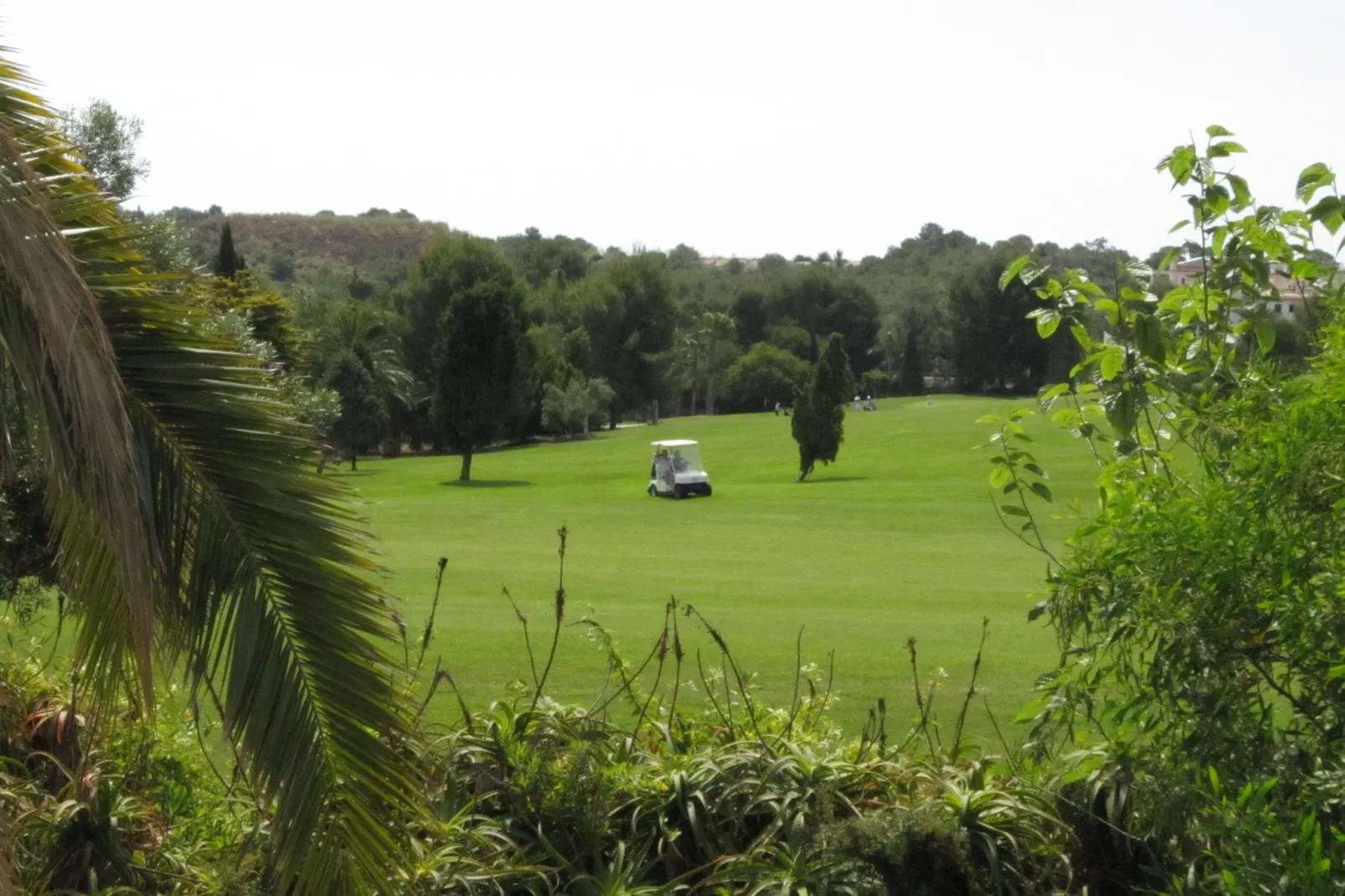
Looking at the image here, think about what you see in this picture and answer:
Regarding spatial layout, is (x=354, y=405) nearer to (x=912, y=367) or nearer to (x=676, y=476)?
(x=676, y=476)

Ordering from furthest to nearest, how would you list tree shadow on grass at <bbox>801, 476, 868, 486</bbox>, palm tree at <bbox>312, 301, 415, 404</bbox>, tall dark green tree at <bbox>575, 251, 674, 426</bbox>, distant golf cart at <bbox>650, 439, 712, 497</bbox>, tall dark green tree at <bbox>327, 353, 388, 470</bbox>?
tall dark green tree at <bbox>575, 251, 674, 426</bbox> < palm tree at <bbox>312, 301, 415, 404</bbox> < tall dark green tree at <bbox>327, 353, 388, 470</bbox> < tree shadow on grass at <bbox>801, 476, 868, 486</bbox> < distant golf cart at <bbox>650, 439, 712, 497</bbox>

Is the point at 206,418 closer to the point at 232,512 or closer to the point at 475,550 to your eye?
the point at 232,512

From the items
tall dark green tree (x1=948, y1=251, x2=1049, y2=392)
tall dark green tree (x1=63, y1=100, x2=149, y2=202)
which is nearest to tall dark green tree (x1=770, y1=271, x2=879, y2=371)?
tall dark green tree (x1=948, y1=251, x2=1049, y2=392)

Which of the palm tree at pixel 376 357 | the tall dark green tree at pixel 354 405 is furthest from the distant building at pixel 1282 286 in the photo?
the tall dark green tree at pixel 354 405

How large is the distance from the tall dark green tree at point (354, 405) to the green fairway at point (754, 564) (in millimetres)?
1473

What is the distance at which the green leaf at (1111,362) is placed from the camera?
418 cm

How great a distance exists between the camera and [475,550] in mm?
21672

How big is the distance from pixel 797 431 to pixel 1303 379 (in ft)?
127

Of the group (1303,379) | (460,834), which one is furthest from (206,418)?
(1303,379)

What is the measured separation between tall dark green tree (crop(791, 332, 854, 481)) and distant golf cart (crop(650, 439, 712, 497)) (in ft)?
15.8

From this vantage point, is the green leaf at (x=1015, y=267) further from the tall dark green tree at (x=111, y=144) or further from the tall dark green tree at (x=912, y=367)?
the tall dark green tree at (x=912, y=367)

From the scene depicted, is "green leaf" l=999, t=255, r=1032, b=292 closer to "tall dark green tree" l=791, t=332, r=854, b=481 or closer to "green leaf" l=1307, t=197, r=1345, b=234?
"green leaf" l=1307, t=197, r=1345, b=234

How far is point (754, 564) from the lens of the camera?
2016 cm

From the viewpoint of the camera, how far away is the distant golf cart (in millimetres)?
36688
